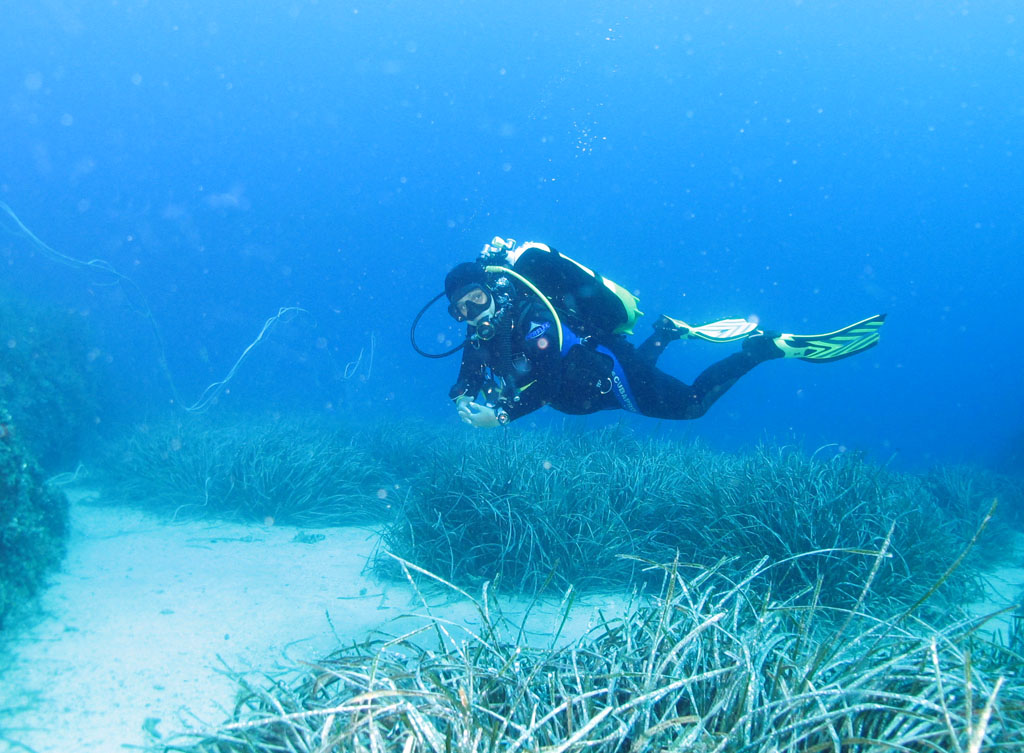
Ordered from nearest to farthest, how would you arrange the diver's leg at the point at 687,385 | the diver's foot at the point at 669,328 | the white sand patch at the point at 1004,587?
A: the white sand patch at the point at 1004,587 → the diver's leg at the point at 687,385 → the diver's foot at the point at 669,328

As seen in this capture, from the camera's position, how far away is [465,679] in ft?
4.73

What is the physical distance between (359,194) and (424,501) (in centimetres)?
6726

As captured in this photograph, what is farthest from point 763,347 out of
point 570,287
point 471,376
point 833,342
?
point 471,376

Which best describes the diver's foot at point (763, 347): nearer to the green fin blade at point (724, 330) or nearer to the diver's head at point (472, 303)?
the green fin blade at point (724, 330)

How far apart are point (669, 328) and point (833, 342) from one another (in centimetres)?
179

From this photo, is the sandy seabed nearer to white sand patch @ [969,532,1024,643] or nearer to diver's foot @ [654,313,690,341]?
white sand patch @ [969,532,1024,643]

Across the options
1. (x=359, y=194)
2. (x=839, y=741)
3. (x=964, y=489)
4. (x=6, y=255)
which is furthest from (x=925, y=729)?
(x=359, y=194)

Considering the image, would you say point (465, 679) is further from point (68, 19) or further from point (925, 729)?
point (68, 19)

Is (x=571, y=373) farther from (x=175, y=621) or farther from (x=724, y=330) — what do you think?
(x=175, y=621)

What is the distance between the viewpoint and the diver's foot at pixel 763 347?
17.4ft

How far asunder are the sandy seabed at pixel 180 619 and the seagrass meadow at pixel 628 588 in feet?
0.88

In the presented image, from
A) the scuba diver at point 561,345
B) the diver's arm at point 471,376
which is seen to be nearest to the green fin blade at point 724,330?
the scuba diver at point 561,345

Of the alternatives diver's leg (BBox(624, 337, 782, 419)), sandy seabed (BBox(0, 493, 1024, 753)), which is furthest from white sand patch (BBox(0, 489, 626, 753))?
diver's leg (BBox(624, 337, 782, 419))

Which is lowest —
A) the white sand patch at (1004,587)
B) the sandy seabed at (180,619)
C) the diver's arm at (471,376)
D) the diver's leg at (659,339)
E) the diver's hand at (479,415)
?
the sandy seabed at (180,619)
